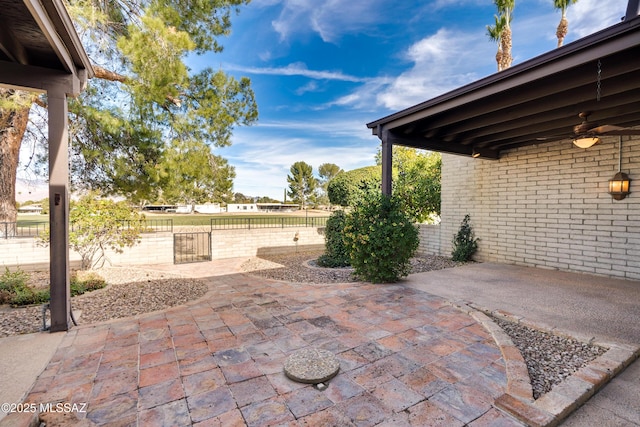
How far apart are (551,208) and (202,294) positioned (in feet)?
22.6

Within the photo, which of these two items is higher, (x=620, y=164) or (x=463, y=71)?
(x=463, y=71)

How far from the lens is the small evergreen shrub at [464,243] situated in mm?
6870

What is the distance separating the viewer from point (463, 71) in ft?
31.0

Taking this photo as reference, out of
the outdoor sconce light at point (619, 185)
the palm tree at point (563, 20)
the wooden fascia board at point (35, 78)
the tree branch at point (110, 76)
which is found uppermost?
the palm tree at point (563, 20)

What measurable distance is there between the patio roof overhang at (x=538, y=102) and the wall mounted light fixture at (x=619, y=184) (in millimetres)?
849

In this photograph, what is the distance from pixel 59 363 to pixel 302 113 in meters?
15.5

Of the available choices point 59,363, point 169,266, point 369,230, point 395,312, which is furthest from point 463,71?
point 59,363

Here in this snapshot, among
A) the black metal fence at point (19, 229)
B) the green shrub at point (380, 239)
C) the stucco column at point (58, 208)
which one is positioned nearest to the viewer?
the stucco column at point (58, 208)

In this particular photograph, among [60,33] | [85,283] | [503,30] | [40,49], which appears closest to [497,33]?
[503,30]

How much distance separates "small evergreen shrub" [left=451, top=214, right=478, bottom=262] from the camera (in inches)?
270

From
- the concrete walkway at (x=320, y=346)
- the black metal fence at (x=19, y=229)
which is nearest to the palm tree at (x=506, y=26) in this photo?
the concrete walkway at (x=320, y=346)

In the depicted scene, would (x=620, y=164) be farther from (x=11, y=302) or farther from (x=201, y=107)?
(x=11, y=302)

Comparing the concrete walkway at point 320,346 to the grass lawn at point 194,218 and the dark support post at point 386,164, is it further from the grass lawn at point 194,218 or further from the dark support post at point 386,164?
the grass lawn at point 194,218

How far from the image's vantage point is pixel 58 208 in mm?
2789
